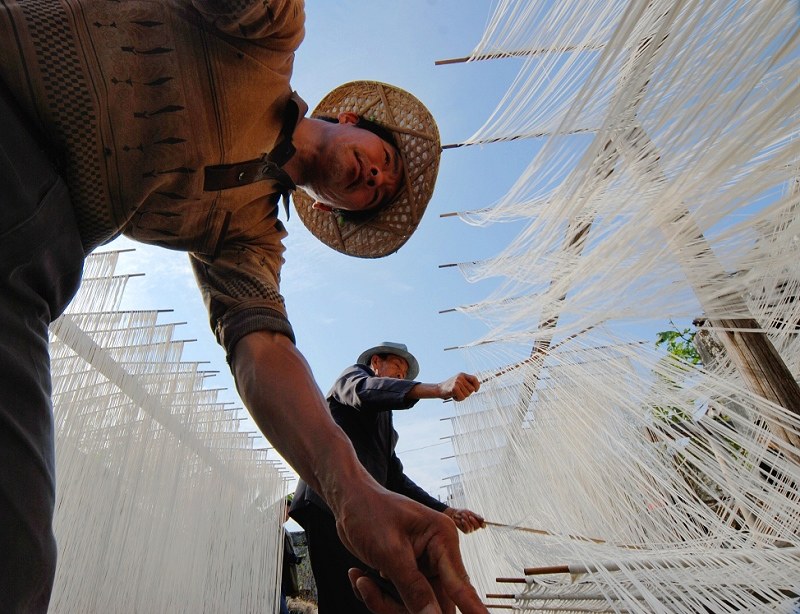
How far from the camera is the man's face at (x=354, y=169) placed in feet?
3.39

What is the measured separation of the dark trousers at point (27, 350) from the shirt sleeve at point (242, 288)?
0.24 meters

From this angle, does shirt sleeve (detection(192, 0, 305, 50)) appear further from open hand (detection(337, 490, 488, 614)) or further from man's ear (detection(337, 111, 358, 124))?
open hand (detection(337, 490, 488, 614))

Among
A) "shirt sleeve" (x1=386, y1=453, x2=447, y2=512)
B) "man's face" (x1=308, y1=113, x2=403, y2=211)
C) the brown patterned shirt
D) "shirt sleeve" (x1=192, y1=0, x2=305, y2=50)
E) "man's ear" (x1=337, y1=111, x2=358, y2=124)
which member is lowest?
"shirt sleeve" (x1=386, y1=453, x2=447, y2=512)

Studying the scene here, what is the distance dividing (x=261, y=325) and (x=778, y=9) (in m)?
0.83

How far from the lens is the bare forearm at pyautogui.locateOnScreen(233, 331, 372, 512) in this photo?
2.11 ft

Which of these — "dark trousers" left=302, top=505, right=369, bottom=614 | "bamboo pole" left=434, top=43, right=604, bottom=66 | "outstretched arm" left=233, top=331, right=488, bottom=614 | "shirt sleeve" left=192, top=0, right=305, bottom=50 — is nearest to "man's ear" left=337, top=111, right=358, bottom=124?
"shirt sleeve" left=192, top=0, right=305, bottom=50

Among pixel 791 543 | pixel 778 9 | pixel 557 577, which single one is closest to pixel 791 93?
pixel 778 9

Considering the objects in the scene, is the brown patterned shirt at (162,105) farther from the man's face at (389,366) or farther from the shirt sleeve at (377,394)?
the man's face at (389,366)

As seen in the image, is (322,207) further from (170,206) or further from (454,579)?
(454,579)

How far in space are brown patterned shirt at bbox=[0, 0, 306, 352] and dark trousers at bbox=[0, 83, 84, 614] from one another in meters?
0.05

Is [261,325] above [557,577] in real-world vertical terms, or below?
above

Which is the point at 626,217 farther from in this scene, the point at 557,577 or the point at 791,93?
the point at 557,577

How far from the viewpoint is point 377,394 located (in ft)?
6.53

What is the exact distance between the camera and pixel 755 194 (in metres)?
1.03
